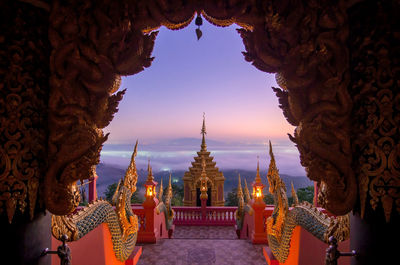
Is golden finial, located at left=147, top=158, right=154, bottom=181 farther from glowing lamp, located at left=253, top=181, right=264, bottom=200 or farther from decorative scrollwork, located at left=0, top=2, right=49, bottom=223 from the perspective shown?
decorative scrollwork, located at left=0, top=2, right=49, bottom=223

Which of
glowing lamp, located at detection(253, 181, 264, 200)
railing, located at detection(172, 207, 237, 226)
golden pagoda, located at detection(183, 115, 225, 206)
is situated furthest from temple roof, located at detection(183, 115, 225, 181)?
glowing lamp, located at detection(253, 181, 264, 200)

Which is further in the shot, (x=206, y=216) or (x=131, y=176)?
(x=206, y=216)

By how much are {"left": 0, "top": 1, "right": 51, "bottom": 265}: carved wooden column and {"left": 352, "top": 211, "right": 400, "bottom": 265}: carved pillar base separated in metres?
2.53

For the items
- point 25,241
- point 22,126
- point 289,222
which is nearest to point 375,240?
point 289,222

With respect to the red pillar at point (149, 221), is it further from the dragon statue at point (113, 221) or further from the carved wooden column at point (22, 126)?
the carved wooden column at point (22, 126)

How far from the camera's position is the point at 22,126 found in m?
1.62

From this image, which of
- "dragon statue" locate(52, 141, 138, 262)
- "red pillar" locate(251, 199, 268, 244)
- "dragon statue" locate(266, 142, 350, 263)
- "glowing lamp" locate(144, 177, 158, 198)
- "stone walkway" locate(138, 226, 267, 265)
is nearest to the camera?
"dragon statue" locate(266, 142, 350, 263)

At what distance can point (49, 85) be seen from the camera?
5.71 ft

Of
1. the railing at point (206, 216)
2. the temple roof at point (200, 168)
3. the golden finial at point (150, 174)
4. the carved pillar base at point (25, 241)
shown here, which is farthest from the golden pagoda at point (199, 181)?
the carved pillar base at point (25, 241)

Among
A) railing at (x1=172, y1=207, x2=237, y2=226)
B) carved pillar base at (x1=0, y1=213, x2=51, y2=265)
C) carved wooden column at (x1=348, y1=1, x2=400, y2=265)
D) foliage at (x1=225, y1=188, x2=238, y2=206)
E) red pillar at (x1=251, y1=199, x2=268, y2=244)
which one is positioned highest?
carved wooden column at (x1=348, y1=1, x2=400, y2=265)

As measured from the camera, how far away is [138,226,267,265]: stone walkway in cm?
529

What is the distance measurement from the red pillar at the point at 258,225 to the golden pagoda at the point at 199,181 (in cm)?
843

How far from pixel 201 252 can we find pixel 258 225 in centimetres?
200

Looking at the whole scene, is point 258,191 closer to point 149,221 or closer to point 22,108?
point 149,221
